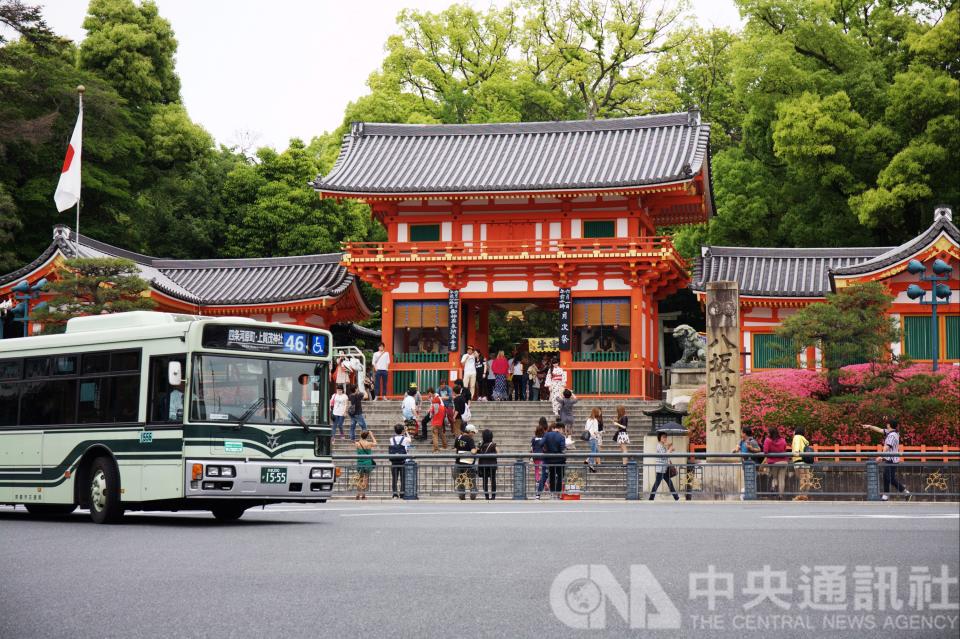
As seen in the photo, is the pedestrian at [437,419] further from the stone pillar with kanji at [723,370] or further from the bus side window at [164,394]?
the bus side window at [164,394]

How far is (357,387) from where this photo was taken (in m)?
37.2

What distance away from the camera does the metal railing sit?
70.7 feet

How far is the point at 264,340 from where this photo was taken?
17.0 metres

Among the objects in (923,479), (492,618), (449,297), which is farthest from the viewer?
(449,297)

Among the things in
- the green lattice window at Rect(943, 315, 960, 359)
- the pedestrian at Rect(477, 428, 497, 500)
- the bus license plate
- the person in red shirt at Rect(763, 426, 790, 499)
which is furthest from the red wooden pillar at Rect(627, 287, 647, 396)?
the bus license plate

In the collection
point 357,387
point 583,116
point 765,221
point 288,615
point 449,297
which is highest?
point 583,116

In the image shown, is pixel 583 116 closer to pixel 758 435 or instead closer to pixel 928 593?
pixel 758 435

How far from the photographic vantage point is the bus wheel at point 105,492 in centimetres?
1689

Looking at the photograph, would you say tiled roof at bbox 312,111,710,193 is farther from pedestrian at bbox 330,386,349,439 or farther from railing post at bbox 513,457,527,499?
railing post at bbox 513,457,527,499

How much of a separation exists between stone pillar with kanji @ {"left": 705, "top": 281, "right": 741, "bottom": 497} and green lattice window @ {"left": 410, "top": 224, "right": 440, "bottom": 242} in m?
16.6

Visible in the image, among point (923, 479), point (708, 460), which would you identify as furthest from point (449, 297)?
point (923, 479)

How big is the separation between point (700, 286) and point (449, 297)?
8139 mm

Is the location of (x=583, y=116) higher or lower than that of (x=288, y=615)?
higher

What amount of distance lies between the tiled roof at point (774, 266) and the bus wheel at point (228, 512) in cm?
2353
